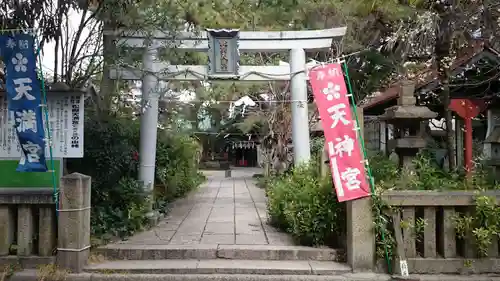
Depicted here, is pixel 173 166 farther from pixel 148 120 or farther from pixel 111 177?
pixel 111 177

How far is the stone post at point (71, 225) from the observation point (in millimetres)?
6246

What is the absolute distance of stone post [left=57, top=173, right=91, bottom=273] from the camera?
6.25 meters

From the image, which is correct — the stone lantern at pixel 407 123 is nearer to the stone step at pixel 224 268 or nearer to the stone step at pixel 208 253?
the stone step at pixel 208 253

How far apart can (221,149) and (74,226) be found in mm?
36084

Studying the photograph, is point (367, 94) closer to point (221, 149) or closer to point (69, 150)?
point (69, 150)

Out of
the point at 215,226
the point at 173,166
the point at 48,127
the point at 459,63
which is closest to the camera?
the point at 48,127

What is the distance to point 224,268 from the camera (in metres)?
6.33

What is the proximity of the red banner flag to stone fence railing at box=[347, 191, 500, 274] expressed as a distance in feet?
0.78

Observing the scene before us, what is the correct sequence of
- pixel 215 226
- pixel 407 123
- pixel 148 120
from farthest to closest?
pixel 148 120 → pixel 215 226 → pixel 407 123

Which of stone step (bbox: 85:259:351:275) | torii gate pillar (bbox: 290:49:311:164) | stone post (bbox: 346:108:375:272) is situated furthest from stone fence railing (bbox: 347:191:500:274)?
torii gate pillar (bbox: 290:49:311:164)

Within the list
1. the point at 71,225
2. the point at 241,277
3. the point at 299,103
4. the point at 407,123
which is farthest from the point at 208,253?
the point at 299,103

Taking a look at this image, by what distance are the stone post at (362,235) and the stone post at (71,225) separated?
3.77 m

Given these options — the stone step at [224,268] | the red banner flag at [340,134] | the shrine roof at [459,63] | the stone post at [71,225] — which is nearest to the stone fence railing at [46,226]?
the stone post at [71,225]

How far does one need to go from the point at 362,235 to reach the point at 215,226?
3.47 metres
